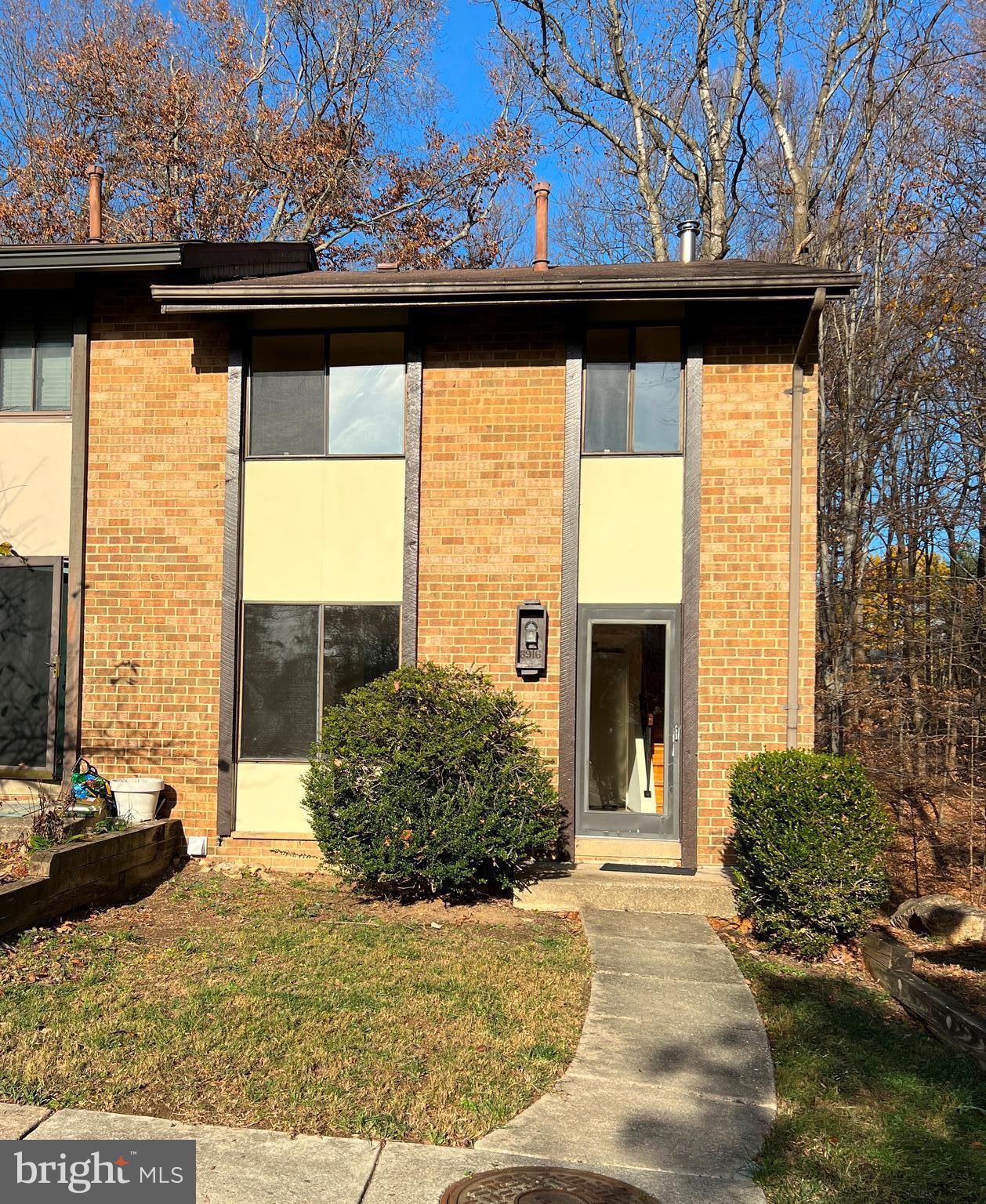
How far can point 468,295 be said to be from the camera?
8945 millimetres

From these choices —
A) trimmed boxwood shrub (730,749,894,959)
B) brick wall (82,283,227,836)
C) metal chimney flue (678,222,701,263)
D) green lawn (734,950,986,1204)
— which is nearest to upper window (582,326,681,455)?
metal chimney flue (678,222,701,263)

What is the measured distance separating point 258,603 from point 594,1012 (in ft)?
17.2

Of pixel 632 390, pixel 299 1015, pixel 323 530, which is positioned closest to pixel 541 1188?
pixel 299 1015

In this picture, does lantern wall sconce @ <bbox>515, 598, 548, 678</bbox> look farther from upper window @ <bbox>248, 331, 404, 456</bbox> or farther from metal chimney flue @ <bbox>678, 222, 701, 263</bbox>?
metal chimney flue @ <bbox>678, 222, 701, 263</bbox>

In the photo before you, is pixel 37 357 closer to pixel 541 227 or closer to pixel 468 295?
pixel 468 295

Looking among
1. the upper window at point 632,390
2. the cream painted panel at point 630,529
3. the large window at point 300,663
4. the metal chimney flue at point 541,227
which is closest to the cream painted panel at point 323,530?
the large window at point 300,663

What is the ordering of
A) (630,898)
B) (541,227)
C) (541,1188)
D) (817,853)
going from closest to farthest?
(541,1188) → (817,853) → (630,898) → (541,227)

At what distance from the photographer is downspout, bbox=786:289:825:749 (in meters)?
8.84

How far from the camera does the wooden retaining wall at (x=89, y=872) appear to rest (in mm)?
6887

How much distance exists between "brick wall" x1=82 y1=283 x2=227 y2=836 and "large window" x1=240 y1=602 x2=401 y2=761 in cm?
37

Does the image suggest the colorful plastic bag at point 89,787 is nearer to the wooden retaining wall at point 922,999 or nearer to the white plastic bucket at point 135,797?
the white plastic bucket at point 135,797

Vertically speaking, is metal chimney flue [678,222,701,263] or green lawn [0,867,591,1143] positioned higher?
metal chimney flue [678,222,701,263]

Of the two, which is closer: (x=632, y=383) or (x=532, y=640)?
(x=532, y=640)

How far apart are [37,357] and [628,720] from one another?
663 cm
